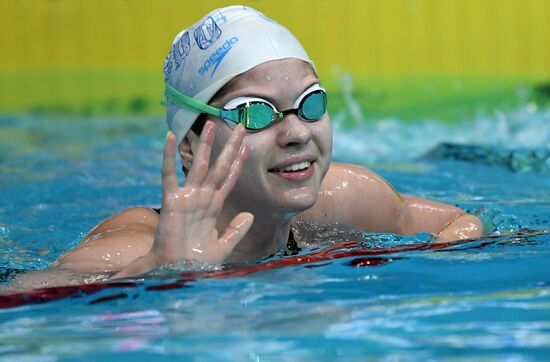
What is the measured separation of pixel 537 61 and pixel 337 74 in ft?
5.56

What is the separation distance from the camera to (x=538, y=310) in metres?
2.38

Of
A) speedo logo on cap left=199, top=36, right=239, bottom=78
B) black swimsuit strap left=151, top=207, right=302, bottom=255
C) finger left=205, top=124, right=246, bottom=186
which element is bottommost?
black swimsuit strap left=151, top=207, right=302, bottom=255

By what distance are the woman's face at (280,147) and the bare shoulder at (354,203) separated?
0.57 m

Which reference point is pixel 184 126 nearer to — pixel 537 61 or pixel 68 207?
pixel 68 207

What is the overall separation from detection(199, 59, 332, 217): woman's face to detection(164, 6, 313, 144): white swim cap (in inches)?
1.3

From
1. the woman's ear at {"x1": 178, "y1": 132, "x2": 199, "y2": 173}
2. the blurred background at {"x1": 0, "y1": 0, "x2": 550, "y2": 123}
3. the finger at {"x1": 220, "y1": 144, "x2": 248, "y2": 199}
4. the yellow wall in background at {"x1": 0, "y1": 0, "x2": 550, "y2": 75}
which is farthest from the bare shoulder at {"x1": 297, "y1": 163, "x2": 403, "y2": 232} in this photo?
the yellow wall in background at {"x1": 0, "y1": 0, "x2": 550, "y2": 75}

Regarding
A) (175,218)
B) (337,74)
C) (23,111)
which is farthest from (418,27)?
(175,218)

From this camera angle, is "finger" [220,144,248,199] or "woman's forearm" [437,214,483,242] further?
"woman's forearm" [437,214,483,242]

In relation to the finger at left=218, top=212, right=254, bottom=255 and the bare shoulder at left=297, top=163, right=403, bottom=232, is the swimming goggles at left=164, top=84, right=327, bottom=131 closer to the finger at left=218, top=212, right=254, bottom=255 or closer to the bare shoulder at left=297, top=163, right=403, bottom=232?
the finger at left=218, top=212, right=254, bottom=255

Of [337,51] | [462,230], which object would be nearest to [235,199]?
[462,230]

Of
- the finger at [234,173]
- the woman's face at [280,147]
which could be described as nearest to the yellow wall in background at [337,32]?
the woman's face at [280,147]

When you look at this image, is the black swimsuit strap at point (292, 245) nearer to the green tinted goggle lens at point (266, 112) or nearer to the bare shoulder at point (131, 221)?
the bare shoulder at point (131, 221)

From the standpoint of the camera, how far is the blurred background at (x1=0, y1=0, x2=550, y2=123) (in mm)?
8266

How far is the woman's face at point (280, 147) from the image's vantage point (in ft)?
8.87
